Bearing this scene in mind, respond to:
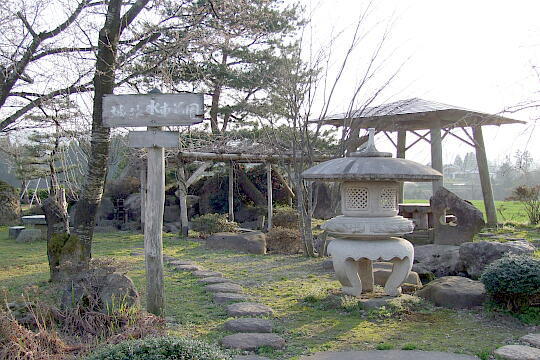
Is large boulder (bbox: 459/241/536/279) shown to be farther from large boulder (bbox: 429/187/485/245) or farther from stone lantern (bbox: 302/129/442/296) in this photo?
large boulder (bbox: 429/187/485/245)

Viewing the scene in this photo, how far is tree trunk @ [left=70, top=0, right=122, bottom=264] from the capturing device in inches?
273

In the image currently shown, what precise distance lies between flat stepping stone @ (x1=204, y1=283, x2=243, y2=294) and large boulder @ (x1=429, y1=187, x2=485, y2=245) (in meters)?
5.67

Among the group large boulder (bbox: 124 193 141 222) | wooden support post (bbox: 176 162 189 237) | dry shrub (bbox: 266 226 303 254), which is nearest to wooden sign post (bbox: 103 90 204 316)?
dry shrub (bbox: 266 226 303 254)

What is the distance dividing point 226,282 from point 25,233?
939cm

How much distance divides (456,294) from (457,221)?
5.32m

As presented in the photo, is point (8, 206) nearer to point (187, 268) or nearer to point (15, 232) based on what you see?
point (15, 232)


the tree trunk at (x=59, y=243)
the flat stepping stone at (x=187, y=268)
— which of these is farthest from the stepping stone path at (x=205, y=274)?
the tree trunk at (x=59, y=243)

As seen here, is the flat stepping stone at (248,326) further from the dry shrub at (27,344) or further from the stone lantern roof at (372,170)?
the stone lantern roof at (372,170)

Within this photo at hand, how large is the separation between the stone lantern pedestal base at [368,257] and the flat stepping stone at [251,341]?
1749mm

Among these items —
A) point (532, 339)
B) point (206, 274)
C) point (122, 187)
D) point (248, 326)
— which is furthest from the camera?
point (122, 187)

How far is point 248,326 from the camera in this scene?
5.17m

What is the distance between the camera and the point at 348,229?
6.25 meters

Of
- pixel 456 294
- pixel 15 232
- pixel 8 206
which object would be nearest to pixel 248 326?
pixel 456 294

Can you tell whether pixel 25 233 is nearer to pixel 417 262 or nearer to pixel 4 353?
pixel 417 262
